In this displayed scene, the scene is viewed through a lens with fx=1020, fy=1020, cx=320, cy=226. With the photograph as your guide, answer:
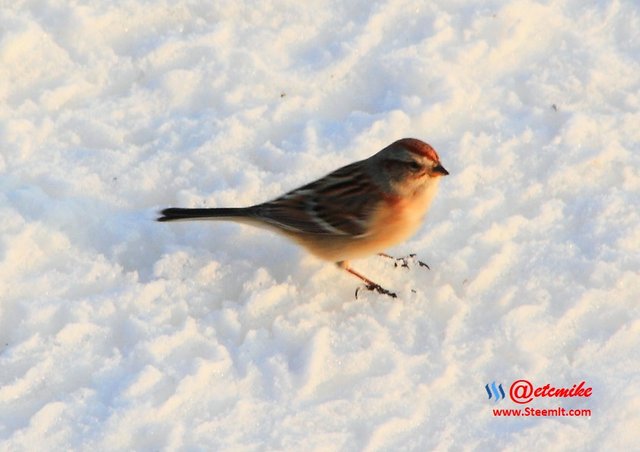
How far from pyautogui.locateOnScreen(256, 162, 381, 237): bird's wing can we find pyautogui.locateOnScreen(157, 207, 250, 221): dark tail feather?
4.2 inches

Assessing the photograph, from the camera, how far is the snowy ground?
4461 millimetres

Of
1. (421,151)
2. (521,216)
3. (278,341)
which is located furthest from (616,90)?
(278,341)

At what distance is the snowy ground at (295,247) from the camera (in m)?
4.46

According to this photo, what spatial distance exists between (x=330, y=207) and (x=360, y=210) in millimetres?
161

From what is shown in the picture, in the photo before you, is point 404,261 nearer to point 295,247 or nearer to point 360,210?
point 360,210

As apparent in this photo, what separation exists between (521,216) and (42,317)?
2579 millimetres

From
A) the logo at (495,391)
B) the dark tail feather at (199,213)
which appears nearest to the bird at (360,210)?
the dark tail feather at (199,213)

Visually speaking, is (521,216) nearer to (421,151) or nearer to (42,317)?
(421,151)

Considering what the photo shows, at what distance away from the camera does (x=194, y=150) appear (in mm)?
5875

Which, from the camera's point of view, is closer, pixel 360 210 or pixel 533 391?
pixel 533 391

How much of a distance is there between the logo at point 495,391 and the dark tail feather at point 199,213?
1.51m

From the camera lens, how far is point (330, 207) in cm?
519

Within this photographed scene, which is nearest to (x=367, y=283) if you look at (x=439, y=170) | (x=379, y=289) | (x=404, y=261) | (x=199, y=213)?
(x=379, y=289)

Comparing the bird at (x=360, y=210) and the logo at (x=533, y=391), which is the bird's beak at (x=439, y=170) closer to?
the bird at (x=360, y=210)
